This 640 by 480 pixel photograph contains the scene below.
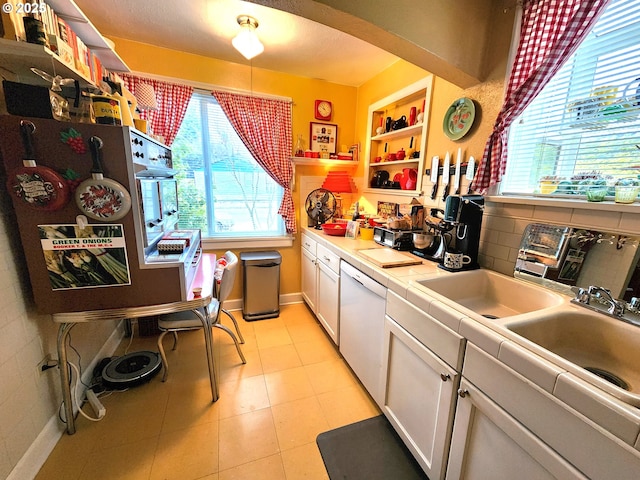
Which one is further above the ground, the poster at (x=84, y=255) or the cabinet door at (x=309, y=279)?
the poster at (x=84, y=255)

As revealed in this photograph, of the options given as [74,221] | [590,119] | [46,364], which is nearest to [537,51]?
[590,119]

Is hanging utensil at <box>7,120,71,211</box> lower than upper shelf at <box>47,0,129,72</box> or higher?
lower

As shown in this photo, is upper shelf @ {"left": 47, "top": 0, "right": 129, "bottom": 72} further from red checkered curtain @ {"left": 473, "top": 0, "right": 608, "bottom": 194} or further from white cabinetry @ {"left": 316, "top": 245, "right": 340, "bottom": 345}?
red checkered curtain @ {"left": 473, "top": 0, "right": 608, "bottom": 194}

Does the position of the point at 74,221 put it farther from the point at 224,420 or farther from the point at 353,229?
the point at 353,229

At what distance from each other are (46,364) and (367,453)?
1710 millimetres

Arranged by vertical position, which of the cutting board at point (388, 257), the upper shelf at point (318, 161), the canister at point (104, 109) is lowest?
the cutting board at point (388, 257)

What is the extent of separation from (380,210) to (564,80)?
4.92 feet

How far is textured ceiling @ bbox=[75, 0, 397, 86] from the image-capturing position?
5.46ft

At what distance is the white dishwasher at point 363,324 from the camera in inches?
59.2

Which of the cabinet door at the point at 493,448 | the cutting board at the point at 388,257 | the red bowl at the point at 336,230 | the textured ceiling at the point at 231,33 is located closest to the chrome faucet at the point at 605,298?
the cabinet door at the point at 493,448

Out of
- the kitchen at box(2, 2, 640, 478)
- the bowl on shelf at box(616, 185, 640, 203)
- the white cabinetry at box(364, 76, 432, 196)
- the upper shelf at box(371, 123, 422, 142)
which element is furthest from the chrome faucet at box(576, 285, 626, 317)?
the upper shelf at box(371, 123, 422, 142)

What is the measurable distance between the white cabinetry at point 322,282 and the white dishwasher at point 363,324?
0.33 feet

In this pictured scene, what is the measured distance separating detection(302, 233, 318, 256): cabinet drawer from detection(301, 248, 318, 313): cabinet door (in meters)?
0.03

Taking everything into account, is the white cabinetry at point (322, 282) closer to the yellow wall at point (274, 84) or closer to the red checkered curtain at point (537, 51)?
the yellow wall at point (274, 84)
